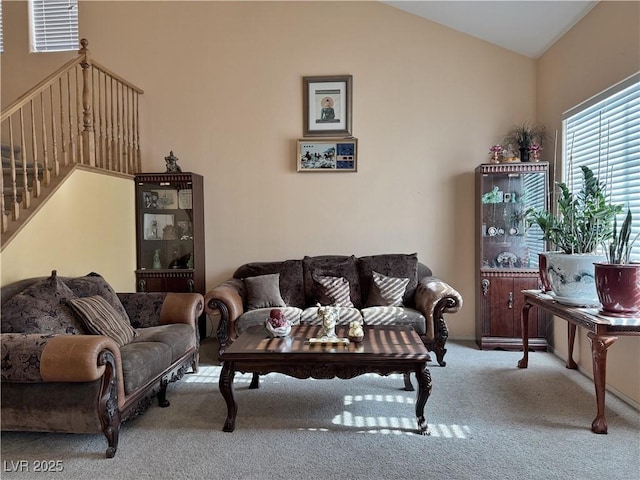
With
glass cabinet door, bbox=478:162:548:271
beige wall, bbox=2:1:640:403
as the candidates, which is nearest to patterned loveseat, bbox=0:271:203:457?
beige wall, bbox=2:1:640:403

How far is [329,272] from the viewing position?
14.1ft

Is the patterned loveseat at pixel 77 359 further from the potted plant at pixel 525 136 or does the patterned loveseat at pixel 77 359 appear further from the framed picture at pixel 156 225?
the potted plant at pixel 525 136

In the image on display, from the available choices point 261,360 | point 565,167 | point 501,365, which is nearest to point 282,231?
point 261,360

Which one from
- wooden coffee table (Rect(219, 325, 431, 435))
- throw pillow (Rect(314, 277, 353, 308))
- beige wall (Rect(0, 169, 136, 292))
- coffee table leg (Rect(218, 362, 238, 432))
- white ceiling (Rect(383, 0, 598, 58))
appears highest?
white ceiling (Rect(383, 0, 598, 58))

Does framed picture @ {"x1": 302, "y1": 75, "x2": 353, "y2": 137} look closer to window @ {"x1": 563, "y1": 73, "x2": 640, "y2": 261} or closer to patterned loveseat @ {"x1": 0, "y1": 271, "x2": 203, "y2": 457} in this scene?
window @ {"x1": 563, "y1": 73, "x2": 640, "y2": 261}

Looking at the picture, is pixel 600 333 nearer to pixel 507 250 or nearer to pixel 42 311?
pixel 507 250

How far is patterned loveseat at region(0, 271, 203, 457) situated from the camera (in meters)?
2.22

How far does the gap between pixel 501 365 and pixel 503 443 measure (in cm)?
143

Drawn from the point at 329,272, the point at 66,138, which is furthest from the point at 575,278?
the point at 66,138

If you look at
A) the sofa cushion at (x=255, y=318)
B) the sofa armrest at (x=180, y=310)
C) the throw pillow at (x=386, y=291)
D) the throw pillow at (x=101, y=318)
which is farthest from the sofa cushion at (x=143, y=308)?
the throw pillow at (x=386, y=291)

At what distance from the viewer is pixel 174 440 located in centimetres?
246

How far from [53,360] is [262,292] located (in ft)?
6.65

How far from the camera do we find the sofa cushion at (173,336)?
3.00 metres

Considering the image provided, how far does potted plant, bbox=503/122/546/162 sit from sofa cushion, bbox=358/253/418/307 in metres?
1.54
